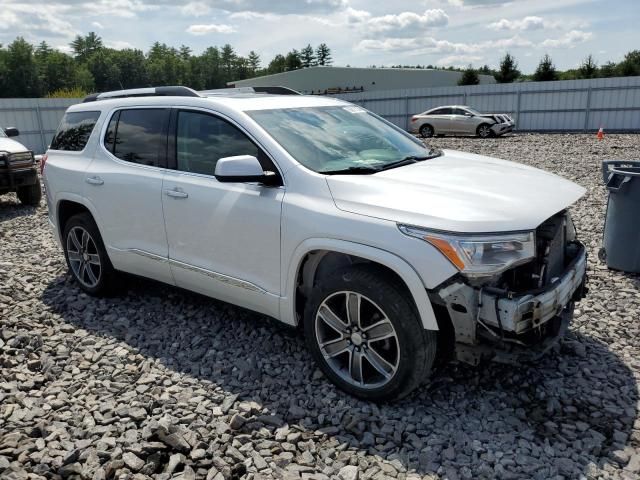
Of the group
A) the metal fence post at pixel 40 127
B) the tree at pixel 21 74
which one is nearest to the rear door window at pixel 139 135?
the metal fence post at pixel 40 127

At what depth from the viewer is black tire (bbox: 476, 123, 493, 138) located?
2281cm

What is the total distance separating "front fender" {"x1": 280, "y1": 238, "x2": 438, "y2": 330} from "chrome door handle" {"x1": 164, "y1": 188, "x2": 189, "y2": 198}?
3.64 ft

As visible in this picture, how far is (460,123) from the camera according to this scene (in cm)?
2350

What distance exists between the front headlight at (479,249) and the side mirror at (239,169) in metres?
1.11

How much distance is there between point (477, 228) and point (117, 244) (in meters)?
3.23

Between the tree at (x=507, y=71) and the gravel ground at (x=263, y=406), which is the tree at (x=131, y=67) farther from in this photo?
the gravel ground at (x=263, y=406)

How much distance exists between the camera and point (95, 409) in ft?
11.4

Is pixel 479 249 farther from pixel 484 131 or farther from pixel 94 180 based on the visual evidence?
pixel 484 131

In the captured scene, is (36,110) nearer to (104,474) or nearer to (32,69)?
(104,474)

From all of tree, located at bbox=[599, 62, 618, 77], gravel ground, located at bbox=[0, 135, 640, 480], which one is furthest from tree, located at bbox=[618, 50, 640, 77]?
gravel ground, located at bbox=[0, 135, 640, 480]

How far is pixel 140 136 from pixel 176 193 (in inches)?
33.0

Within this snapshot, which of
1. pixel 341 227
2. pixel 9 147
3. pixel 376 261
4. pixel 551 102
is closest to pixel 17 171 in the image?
pixel 9 147

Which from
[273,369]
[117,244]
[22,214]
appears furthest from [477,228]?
[22,214]

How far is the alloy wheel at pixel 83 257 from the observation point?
17.1 ft
